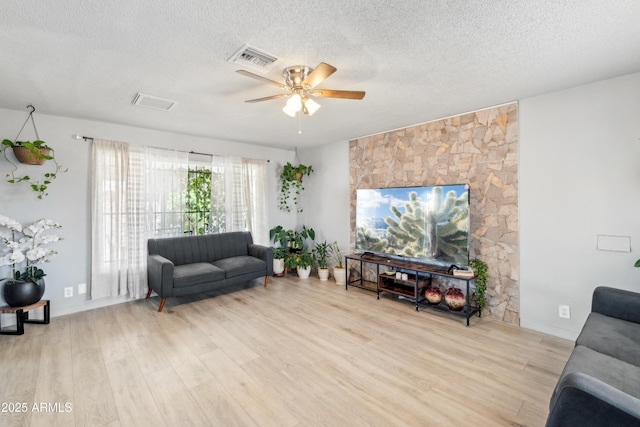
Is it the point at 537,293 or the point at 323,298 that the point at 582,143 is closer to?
the point at 537,293

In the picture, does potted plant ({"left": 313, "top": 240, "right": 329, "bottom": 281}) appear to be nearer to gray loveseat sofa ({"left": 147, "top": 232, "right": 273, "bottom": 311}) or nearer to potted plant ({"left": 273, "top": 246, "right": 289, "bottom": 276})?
potted plant ({"left": 273, "top": 246, "right": 289, "bottom": 276})

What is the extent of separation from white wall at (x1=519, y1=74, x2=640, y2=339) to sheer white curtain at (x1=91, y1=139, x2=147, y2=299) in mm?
4837

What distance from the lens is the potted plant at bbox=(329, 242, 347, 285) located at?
183 inches

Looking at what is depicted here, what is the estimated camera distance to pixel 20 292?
2.89 m

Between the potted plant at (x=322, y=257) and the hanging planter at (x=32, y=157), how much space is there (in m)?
3.79

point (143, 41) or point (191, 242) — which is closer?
point (143, 41)

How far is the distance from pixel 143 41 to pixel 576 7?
266 centimetres

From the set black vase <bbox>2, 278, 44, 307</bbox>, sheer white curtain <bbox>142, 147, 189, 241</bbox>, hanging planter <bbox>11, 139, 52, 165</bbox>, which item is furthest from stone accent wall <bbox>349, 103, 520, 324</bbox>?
black vase <bbox>2, 278, 44, 307</bbox>

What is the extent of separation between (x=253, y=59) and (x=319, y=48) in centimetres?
52

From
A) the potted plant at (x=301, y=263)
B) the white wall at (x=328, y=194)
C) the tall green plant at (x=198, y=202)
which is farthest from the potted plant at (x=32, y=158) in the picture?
the white wall at (x=328, y=194)

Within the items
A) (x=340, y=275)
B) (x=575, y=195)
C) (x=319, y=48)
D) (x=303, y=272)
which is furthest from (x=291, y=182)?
(x=575, y=195)

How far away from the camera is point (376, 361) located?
2.39 meters

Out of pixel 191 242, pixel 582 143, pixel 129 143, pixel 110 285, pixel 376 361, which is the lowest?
pixel 376 361

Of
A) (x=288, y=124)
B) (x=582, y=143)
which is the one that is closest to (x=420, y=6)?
(x=582, y=143)
